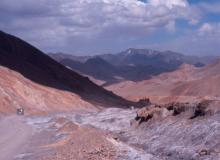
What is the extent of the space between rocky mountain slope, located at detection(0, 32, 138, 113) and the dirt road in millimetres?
24284

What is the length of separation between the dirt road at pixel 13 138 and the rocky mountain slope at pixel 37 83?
24284 millimetres

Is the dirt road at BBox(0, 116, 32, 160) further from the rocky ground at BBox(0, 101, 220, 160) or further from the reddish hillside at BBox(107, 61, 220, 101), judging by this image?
the reddish hillside at BBox(107, 61, 220, 101)

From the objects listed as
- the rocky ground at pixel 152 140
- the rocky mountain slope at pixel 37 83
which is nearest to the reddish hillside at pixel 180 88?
the rocky mountain slope at pixel 37 83

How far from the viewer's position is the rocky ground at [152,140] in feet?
77.2

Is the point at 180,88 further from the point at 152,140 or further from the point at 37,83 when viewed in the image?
the point at 152,140

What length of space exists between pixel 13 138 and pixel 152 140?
10.9 meters

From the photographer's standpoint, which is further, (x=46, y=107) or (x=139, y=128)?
(x=46, y=107)

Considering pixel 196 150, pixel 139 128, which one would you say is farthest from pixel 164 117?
pixel 196 150

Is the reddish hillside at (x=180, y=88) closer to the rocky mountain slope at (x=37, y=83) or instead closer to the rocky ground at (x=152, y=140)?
the rocky mountain slope at (x=37, y=83)

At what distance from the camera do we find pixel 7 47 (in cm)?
10488

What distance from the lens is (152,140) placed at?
1153 inches

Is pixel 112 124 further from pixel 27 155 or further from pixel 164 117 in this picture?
pixel 27 155

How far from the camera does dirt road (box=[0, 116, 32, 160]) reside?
28516 millimetres

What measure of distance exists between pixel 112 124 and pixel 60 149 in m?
15.5
